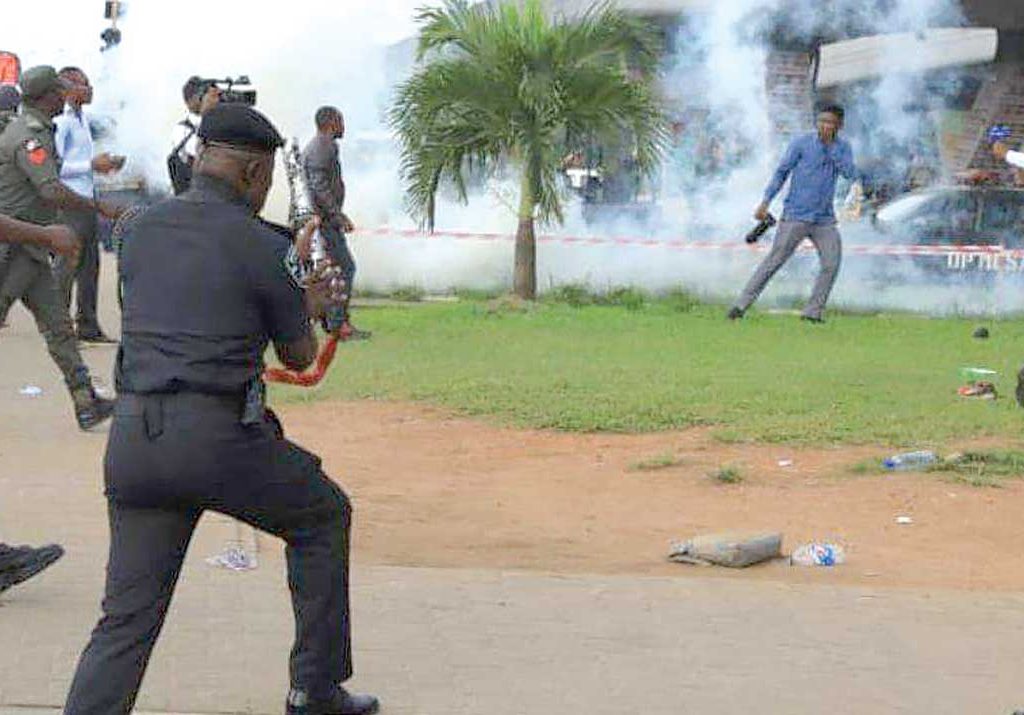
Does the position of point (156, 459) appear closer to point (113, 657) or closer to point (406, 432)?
point (113, 657)

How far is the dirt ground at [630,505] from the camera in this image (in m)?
8.02

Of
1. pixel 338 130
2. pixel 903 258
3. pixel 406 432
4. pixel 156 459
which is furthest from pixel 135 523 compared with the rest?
pixel 903 258

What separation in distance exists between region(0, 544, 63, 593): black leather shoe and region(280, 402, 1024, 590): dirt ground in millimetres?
1442

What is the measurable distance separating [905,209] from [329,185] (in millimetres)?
6926

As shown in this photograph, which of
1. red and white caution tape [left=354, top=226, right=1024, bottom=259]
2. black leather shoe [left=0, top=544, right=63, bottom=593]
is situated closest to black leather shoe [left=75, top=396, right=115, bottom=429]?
black leather shoe [left=0, top=544, right=63, bottom=593]

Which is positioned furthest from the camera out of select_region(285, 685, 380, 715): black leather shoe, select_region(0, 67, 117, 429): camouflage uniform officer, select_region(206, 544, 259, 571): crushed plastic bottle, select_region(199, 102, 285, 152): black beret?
select_region(0, 67, 117, 429): camouflage uniform officer

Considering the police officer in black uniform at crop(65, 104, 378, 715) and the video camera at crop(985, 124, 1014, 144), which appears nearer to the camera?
the police officer in black uniform at crop(65, 104, 378, 715)

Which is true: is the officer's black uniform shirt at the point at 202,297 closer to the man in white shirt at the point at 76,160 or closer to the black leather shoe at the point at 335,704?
the black leather shoe at the point at 335,704

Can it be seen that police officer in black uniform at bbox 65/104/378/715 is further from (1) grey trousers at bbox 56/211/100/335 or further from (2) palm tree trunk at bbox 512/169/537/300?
(2) palm tree trunk at bbox 512/169/537/300

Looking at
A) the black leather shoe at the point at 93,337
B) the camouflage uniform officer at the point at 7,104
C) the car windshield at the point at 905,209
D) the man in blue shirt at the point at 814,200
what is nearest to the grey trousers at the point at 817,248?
the man in blue shirt at the point at 814,200

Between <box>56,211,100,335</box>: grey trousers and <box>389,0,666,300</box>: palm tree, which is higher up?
<box>389,0,666,300</box>: palm tree

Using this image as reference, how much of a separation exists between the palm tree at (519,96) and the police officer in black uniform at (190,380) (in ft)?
42.3

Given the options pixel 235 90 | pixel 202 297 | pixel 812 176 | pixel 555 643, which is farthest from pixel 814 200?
pixel 202 297

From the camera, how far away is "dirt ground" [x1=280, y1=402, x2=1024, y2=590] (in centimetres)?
802
